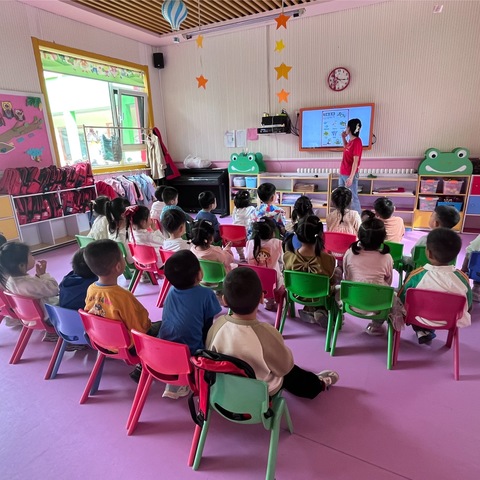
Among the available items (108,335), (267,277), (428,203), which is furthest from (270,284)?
(428,203)

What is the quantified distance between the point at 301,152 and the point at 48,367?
5.16 m

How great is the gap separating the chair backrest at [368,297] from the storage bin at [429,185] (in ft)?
12.3

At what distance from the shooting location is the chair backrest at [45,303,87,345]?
1.87m

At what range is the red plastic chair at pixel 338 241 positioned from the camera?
10.1 ft

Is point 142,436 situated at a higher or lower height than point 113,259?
lower

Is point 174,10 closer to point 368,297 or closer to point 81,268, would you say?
point 81,268

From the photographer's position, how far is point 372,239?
7.37 ft

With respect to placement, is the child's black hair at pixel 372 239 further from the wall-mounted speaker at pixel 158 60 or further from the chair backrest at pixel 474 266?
the wall-mounted speaker at pixel 158 60

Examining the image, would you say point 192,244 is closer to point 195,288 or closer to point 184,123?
point 195,288

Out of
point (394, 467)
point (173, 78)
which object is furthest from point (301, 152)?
point (394, 467)

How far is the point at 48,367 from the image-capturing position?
2217mm

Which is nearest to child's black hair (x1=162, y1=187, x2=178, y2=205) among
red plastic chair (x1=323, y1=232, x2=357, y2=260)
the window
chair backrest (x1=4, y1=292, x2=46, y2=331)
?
red plastic chair (x1=323, y1=232, x2=357, y2=260)

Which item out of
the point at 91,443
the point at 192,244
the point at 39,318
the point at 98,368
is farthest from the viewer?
the point at 192,244

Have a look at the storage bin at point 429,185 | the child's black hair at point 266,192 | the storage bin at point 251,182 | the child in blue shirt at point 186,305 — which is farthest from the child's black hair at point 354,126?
the child in blue shirt at point 186,305
